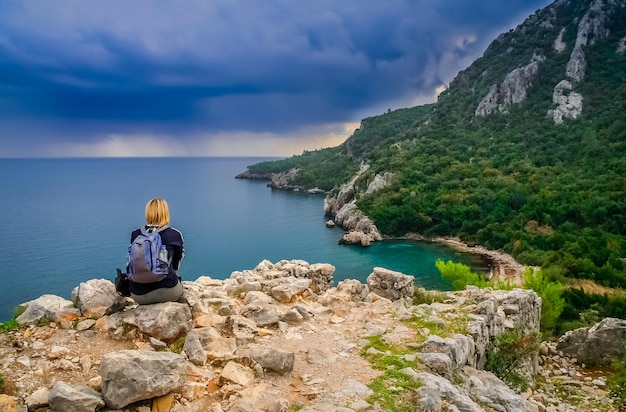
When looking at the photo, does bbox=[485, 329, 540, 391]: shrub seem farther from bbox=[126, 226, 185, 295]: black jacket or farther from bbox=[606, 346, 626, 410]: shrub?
bbox=[126, 226, 185, 295]: black jacket

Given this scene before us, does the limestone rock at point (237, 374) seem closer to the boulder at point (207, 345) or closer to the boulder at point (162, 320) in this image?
the boulder at point (207, 345)

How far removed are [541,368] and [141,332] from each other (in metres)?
15.0

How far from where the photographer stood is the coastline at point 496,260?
48.4 metres

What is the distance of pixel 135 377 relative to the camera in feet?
19.2

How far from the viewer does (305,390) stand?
22.6ft

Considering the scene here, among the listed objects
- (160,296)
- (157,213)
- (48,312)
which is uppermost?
(157,213)

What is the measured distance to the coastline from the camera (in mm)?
48375

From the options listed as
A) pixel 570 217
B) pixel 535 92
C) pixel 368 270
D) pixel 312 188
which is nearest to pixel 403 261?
pixel 368 270

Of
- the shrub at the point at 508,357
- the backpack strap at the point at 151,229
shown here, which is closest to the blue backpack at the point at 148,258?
the backpack strap at the point at 151,229

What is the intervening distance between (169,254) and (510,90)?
4373 inches

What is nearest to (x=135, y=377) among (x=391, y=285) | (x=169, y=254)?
(x=169, y=254)

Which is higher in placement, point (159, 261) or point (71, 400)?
point (159, 261)

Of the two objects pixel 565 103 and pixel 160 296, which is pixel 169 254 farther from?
pixel 565 103

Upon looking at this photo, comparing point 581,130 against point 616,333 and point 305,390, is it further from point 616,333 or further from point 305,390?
point 305,390
